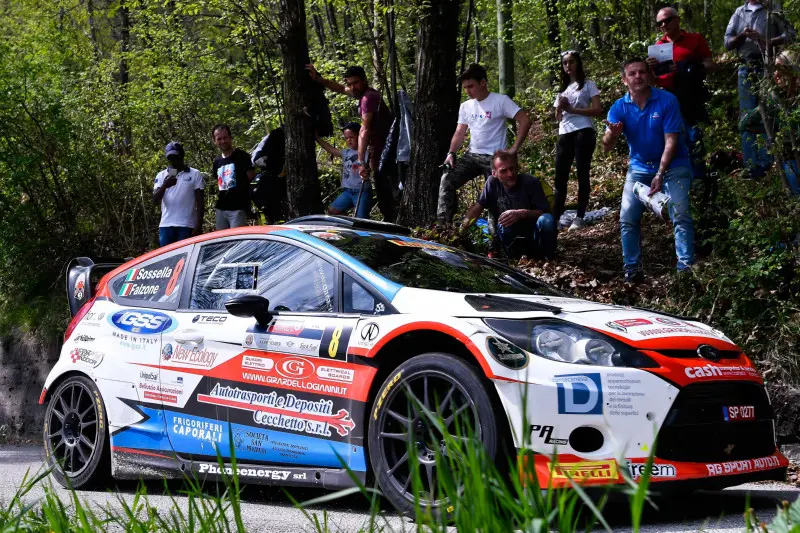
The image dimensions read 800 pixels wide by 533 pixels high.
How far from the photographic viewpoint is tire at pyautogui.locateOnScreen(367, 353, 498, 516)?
465cm

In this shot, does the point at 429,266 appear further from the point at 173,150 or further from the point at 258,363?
the point at 173,150

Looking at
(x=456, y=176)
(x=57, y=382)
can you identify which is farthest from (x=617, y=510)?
(x=456, y=176)

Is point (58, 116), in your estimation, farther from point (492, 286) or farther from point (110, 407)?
Result: point (492, 286)

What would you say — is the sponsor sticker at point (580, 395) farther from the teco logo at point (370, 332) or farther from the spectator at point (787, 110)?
the spectator at point (787, 110)

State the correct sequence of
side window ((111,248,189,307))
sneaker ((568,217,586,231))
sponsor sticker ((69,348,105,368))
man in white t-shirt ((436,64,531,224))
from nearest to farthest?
1. side window ((111,248,189,307))
2. sponsor sticker ((69,348,105,368))
3. man in white t-shirt ((436,64,531,224))
4. sneaker ((568,217,586,231))

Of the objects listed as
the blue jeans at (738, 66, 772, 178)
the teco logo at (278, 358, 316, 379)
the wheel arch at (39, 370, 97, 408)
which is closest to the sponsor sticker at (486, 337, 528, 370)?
the teco logo at (278, 358, 316, 379)

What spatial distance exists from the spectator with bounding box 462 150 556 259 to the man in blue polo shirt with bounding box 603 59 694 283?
0.79 m

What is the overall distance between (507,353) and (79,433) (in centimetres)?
352

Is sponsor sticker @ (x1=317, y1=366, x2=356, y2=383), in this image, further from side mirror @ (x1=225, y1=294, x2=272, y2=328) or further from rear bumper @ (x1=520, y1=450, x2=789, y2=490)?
rear bumper @ (x1=520, y1=450, x2=789, y2=490)

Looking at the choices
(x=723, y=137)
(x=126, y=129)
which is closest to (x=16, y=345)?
(x=126, y=129)

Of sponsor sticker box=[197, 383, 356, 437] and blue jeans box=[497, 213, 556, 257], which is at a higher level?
blue jeans box=[497, 213, 556, 257]

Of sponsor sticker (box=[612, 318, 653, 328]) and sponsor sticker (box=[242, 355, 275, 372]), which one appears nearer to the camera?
sponsor sticker (box=[612, 318, 653, 328])

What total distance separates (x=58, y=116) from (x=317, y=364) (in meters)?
10.4

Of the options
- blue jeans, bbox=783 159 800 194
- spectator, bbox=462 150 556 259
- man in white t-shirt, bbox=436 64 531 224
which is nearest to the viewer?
blue jeans, bbox=783 159 800 194
